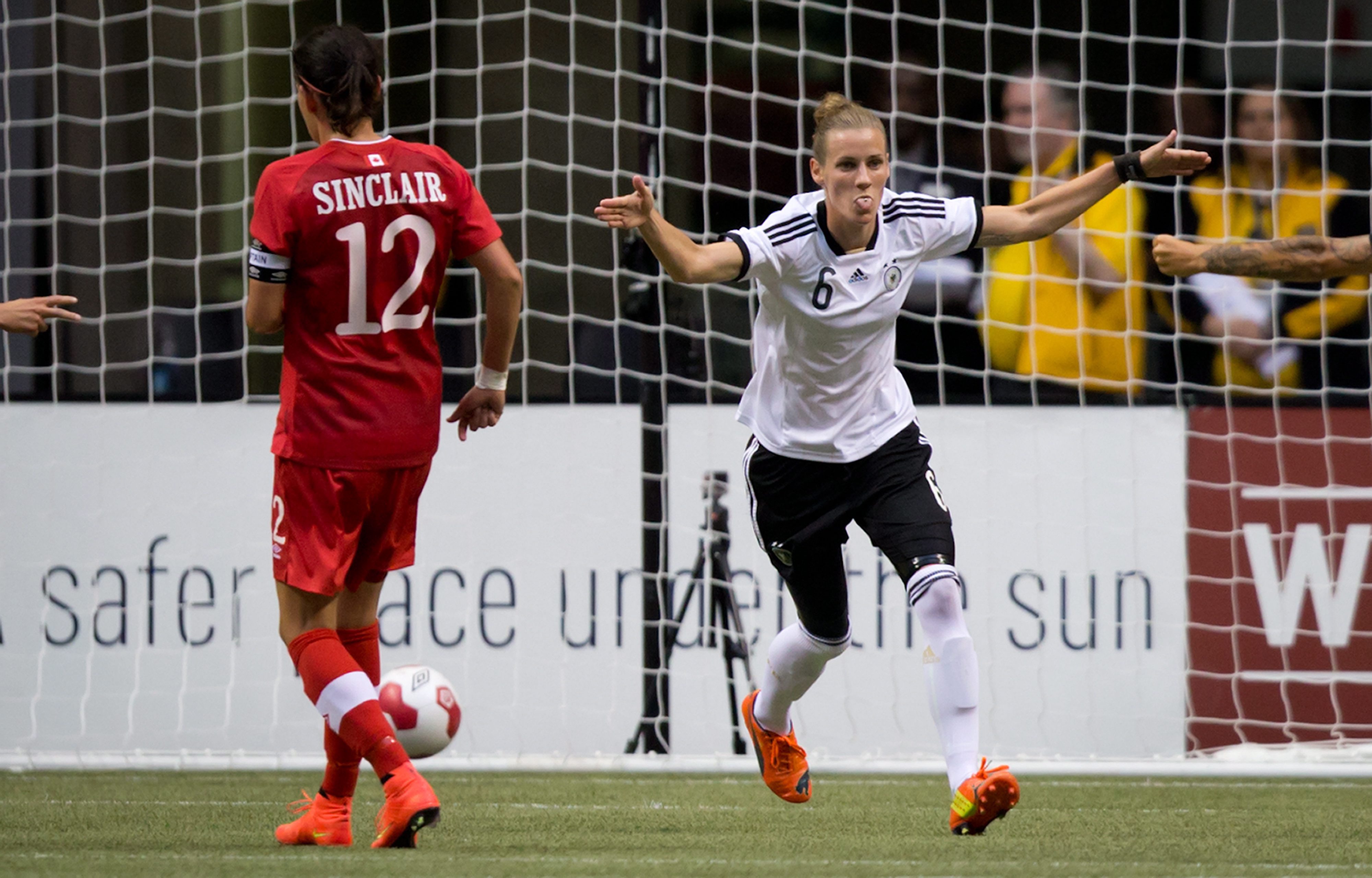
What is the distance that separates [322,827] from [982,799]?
1.47 meters

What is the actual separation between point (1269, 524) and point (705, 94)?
8.82 feet

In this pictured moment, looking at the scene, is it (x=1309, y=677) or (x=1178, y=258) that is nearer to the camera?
(x=1178, y=258)

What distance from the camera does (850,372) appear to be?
4297mm

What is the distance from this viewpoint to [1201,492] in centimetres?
668

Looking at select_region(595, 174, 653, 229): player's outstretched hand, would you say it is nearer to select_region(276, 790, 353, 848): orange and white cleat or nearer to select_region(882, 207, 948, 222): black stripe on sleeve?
select_region(882, 207, 948, 222): black stripe on sleeve

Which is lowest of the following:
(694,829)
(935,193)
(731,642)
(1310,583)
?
(694,829)

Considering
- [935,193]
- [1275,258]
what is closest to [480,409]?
[1275,258]

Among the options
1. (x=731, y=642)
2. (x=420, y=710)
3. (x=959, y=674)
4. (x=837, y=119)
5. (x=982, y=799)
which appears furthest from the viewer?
(x=731, y=642)

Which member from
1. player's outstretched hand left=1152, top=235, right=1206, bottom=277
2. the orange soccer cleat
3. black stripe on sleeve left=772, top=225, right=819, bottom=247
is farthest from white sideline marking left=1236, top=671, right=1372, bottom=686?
black stripe on sleeve left=772, top=225, right=819, bottom=247

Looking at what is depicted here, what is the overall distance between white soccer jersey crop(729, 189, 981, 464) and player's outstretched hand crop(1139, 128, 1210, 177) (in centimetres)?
Result: 42

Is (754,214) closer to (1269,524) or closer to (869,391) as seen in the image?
(1269,524)

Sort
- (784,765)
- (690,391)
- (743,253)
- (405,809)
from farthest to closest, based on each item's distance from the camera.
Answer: (690,391)
(784,765)
(743,253)
(405,809)

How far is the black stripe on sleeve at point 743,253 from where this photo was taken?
4.10 m

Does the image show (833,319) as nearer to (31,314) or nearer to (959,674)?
(959,674)
